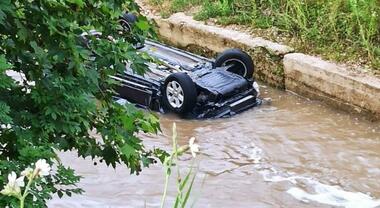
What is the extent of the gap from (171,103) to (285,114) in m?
1.26

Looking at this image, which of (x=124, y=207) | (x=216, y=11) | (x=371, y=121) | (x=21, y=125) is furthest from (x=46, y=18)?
(x=216, y=11)

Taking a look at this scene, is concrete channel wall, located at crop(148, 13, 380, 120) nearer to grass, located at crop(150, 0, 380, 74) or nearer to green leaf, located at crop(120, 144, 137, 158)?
grass, located at crop(150, 0, 380, 74)

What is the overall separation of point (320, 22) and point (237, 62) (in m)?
1.40

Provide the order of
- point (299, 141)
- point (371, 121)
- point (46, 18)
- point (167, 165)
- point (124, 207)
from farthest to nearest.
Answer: point (371, 121) → point (299, 141) → point (124, 207) → point (46, 18) → point (167, 165)

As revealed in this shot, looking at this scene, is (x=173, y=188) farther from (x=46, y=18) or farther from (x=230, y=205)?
(x=46, y=18)

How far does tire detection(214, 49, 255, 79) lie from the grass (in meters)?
0.56

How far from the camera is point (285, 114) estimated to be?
7480 millimetres

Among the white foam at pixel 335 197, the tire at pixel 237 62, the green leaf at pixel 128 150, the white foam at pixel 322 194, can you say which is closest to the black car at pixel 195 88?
the tire at pixel 237 62

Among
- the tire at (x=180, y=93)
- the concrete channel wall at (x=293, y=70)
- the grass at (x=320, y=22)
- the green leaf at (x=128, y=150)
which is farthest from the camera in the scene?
the grass at (x=320, y=22)

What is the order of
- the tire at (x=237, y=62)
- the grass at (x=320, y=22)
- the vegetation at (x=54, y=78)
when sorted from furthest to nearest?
the grass at (x=320, y=22) → the tire at (x=237, y=62) → the vegetation at (x=54, y=78)

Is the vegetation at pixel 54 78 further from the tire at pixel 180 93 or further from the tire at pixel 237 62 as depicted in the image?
the tire at pixel 237 62

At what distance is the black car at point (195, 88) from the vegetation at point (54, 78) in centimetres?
416

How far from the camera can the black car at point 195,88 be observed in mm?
7129

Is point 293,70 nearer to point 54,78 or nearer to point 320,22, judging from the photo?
point 320,22
